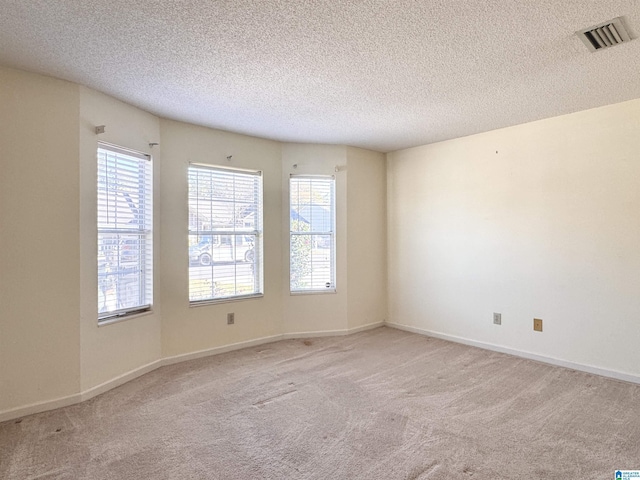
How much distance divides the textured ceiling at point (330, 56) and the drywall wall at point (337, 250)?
37.5 inches

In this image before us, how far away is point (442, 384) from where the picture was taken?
308 cm

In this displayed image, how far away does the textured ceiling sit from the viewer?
185 centimetres

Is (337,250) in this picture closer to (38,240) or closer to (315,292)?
(315,292)

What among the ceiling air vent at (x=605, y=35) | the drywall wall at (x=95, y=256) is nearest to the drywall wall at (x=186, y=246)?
the drywall wall at (x=95, y=256)

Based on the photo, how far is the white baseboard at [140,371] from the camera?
8.34 ft

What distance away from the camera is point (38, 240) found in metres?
2.59

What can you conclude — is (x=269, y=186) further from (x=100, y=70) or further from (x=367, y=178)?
(x=100, y=70)

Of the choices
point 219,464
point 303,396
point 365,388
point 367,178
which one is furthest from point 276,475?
point 367,178

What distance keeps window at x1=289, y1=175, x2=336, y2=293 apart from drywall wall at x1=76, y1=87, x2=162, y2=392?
1.59m

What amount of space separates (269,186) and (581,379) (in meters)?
3.61

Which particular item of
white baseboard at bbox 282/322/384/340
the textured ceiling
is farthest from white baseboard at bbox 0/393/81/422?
the textured ceiling

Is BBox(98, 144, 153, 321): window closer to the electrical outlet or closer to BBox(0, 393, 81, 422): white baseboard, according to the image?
BBox(0, 393, 81, 422): white baseboard

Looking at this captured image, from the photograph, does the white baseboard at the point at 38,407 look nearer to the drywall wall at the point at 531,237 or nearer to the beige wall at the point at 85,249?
the beige wall at the point at 85,249

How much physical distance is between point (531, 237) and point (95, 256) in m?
4.05
